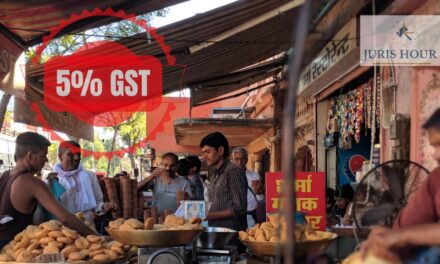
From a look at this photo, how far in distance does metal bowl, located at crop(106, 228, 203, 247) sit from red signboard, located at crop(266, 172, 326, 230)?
1.12 meters

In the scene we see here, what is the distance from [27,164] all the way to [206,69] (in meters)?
3.83

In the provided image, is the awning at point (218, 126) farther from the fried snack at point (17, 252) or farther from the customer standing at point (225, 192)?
the fried snack at point (17, 252)

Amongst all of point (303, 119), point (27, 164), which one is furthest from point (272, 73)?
point (27, 164)

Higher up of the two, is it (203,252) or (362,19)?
(362,19)

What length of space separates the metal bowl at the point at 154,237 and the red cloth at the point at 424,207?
1188mm

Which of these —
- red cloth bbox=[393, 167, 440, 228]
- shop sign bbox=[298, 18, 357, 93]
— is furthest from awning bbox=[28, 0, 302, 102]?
red cloth bbox=[393, 167, 440, 228]

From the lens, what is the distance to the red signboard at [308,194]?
140 inches

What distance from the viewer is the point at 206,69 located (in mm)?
6652

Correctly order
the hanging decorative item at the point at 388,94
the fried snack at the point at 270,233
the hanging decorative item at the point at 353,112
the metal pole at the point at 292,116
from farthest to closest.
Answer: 1. the hanging decorative item at the point at 353,112
2. the hanging decorative item at the point at 388,94
3. the fried snack at the point at 270,233
4. the metal pole at the point at 292,116

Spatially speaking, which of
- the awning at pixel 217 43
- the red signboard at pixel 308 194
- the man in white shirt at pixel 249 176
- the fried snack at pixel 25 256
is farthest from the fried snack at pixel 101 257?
the awning at pixel 217 43

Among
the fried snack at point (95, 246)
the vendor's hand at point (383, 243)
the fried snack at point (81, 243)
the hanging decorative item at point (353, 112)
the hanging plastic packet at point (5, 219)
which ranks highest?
the hanging decorative item at point (353, 112)

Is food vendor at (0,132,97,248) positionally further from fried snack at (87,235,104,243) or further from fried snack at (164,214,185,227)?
fried snack at (164,214,185,227)

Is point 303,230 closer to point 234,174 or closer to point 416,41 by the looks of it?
point 234,174

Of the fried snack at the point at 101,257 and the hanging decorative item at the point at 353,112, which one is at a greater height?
the hanging decorative item at the point at 353,112
